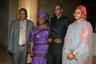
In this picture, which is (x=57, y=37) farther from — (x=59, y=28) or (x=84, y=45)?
(x=84, y=45)

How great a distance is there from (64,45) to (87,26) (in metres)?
0.52

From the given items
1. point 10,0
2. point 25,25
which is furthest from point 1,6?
point 25,25

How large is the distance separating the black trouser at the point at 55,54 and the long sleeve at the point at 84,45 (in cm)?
64

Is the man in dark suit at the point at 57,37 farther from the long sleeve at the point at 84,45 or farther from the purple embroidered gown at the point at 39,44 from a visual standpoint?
the long sleeve at the point at 84,45

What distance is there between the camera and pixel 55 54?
5309 millimetres

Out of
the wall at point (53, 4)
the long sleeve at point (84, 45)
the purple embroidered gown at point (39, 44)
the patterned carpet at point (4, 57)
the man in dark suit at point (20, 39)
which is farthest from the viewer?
the wall at point (53, 4)

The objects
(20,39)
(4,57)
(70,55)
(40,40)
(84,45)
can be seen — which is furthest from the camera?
(4,57)

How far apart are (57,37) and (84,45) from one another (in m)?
0.77

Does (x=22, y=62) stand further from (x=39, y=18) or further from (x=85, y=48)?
→ (x=85, y=48)

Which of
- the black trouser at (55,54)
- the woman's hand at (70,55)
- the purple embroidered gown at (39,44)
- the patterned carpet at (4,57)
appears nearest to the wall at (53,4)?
the patterned carpet at (4,57)

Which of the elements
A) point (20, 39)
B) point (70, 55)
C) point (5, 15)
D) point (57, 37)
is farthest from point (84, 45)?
point (5, 15)

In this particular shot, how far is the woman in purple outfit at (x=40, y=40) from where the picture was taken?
536 centimetres

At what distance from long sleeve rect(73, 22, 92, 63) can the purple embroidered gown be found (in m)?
0.87

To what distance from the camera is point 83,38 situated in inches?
182
